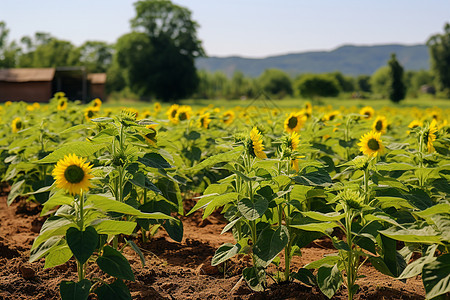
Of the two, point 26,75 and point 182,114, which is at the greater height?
point 26,75

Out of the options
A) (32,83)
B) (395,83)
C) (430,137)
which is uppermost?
(395,83)

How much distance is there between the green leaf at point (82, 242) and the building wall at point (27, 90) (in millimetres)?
31500

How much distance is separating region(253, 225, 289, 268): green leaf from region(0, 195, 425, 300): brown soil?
35cm

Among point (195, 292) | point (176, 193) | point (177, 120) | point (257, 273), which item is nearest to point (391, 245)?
point (257, 273)

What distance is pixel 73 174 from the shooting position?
1990 millimetres

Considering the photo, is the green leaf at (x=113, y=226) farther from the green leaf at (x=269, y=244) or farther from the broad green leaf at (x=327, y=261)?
the broad green leaf at (x=327, y=261)

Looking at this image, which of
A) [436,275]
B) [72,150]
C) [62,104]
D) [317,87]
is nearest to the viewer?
[436,275]

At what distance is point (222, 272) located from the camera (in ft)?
9.82

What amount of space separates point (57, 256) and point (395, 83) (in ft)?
Result: 146

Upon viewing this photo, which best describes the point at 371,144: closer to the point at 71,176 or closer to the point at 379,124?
the point at 379,124

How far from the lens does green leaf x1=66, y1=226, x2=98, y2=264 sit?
1937mm

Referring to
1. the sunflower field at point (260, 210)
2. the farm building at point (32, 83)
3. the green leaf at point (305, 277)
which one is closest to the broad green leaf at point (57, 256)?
the sunflower field at point (260, 210)

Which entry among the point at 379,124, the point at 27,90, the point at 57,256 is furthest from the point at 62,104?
the point at 27,90

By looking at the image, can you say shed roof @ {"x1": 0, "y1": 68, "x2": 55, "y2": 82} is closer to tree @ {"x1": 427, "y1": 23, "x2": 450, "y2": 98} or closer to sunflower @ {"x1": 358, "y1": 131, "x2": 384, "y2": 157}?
sunflower @ {"x1": 358, "y1": 131, "x2": 384, "y2": 157}
